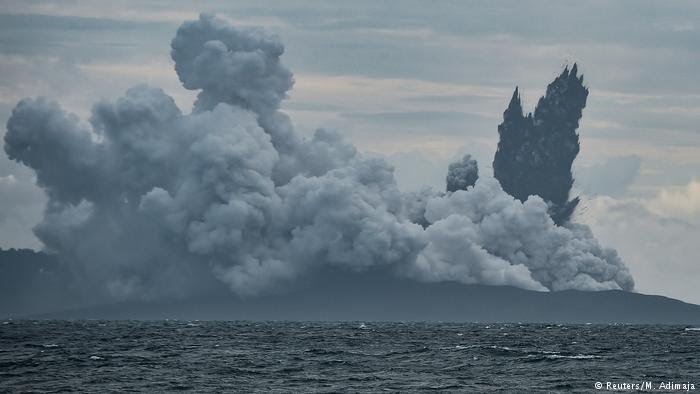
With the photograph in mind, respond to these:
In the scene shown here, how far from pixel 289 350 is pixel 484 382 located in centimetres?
5527

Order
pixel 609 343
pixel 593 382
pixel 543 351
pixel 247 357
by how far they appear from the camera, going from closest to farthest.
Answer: pixel 593 382
pixel 247 357
pixel 543 351
pixel 609 343

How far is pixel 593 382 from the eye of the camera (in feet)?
355

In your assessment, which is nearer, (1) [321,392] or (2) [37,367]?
(1) [321,392]

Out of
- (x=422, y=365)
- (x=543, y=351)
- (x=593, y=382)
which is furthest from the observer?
(x=543, y=351)

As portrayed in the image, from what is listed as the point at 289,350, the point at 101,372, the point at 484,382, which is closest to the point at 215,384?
the point at 101,372

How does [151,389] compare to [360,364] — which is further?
[360,364]

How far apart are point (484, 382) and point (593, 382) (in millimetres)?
9756

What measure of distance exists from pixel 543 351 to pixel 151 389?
65.3 metres

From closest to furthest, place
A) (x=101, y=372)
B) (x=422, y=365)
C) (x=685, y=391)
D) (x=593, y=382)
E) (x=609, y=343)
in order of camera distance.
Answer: (x=685, y=391) → (x=593, y=382) → (x=101, y=372) → (x=422, y=365) → (x=609, y=343)

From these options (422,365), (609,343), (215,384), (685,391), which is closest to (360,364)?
(422,365)

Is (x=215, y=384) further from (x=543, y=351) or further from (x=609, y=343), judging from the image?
(x=609, y=343)

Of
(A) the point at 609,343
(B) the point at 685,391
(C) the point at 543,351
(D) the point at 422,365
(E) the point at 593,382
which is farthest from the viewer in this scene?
(A) the point at 609,343

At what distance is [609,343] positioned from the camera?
18362cm

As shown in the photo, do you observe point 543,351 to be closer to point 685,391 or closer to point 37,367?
point 685,391
